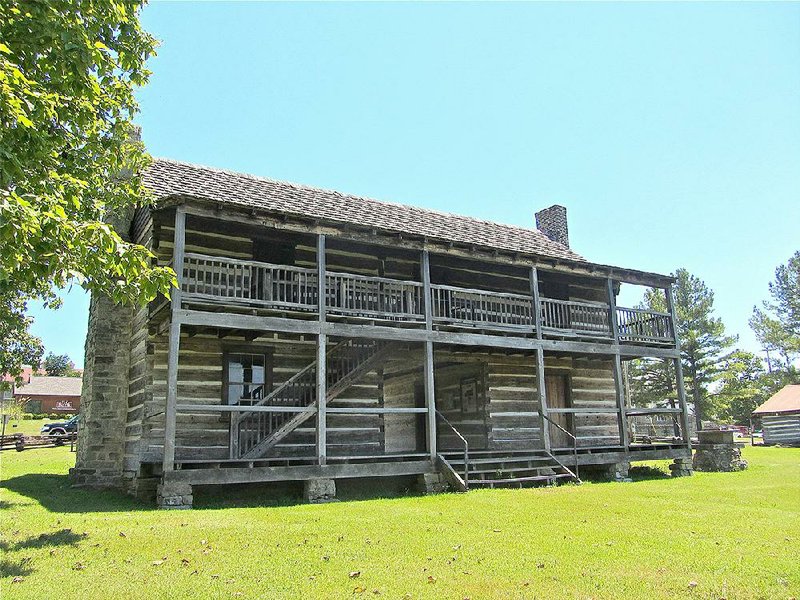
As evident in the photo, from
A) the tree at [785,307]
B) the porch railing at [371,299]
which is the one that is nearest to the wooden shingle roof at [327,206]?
the porch railing at [371,299]

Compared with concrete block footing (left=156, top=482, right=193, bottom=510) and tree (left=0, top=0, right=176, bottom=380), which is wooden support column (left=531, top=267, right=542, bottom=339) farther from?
tree (left=0, top=0, right=176, bottom=380)

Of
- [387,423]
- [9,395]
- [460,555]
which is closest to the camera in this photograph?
[460,555]

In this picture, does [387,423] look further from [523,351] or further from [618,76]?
[618,76]

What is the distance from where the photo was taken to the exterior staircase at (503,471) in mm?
14282

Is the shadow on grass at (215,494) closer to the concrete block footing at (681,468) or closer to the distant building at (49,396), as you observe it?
the concrete block footing at (681,468)

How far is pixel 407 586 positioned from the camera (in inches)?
249

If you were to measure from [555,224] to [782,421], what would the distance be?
25547 millimetres

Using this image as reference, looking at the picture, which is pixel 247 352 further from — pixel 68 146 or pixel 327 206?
pixel 68 146

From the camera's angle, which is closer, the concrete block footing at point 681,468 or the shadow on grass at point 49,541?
the shadow on grass at point 49,541

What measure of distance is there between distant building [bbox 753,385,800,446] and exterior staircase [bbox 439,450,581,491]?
29776 millimetres

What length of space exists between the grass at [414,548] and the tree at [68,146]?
9.78 ft

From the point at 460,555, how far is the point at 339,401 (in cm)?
949

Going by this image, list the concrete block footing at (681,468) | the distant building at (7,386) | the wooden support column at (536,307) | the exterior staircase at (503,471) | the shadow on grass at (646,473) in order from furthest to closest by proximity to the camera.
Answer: the concrete block footing at (681,468) < the shadow on grass at (646,473) < the distant building at (7,386) < the wooden support column at (536,307) < the exterior staircase at (503,471)

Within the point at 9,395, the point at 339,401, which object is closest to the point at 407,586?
the point at 339,401
